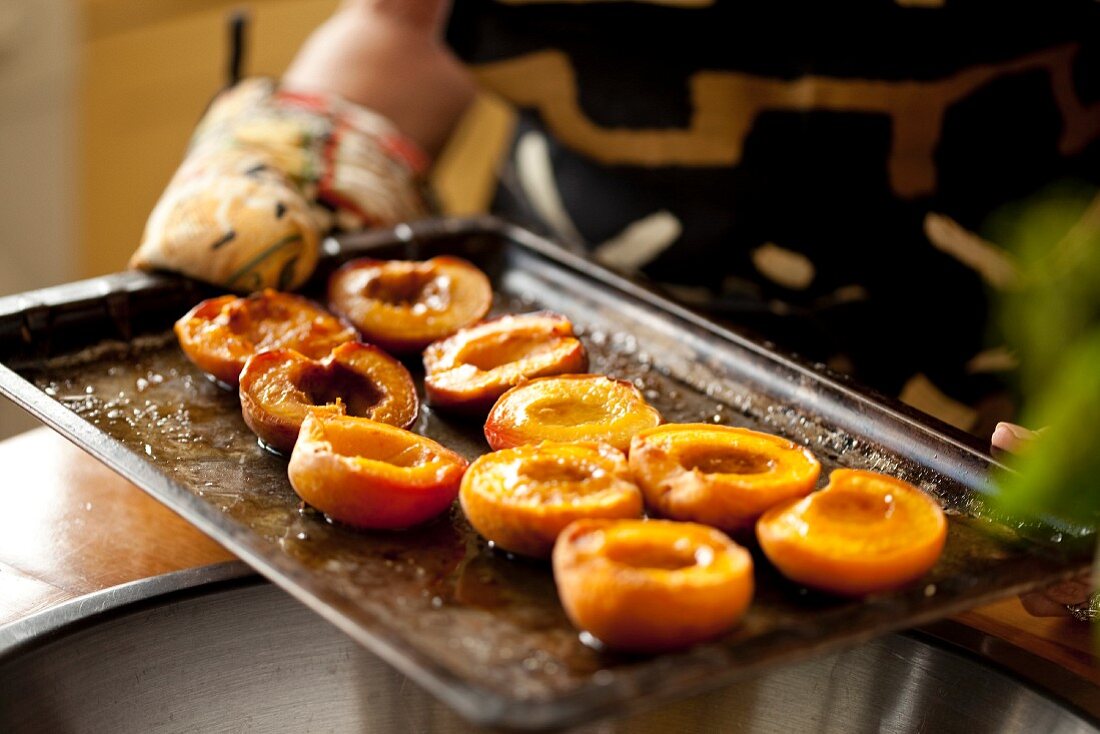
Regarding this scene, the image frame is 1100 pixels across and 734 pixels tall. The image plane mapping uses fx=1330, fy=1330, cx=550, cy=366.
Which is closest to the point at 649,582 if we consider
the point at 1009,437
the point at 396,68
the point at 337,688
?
the point at 337,688

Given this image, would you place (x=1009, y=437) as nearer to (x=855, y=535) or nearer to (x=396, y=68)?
(x=855, y=535)

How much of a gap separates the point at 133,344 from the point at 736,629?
0.61 metres

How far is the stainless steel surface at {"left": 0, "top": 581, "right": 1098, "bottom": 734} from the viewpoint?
0.76m

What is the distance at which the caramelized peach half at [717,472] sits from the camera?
771mm

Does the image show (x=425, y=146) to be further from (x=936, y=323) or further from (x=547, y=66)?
(x=936, y=323)

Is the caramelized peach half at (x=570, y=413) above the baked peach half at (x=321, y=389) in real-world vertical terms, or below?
above

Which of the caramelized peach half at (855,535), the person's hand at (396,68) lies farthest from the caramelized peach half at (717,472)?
the person's hand at (396,68)

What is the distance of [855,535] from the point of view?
737 mm

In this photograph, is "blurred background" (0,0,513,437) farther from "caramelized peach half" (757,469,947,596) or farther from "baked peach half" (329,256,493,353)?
"caramelized peach half" (757,469,947,596)

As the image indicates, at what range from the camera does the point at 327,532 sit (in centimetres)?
80

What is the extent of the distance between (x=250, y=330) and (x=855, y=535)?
537 mm

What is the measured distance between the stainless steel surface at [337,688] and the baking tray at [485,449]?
0.18 feet

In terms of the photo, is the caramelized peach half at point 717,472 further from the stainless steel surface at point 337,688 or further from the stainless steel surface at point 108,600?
the stainless steel surface at point 108,600

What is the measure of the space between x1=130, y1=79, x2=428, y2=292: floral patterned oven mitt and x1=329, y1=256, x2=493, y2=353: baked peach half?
0.18ft
